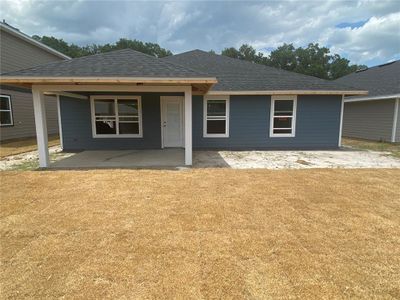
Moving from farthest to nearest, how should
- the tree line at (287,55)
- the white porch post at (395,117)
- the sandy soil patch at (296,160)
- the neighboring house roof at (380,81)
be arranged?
the tree line at (287,55), the neighboring house roof at (380,81), the white porch post at (395,117), the sandy soil patch at (296,160)

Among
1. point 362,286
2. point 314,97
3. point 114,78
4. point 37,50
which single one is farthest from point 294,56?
point 362,286

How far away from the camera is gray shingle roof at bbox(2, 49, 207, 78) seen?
6.04 metres

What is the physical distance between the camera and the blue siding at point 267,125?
10.2 meters

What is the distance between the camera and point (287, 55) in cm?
4091

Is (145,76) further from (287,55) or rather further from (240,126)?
(287,55)

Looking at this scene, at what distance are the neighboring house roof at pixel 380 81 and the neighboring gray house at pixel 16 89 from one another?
18.2 meters

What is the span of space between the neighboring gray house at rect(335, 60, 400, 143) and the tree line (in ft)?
82.7

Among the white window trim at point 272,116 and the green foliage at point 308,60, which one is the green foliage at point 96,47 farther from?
the white window trim at point 272,116

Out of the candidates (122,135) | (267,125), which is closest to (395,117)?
(267,125)

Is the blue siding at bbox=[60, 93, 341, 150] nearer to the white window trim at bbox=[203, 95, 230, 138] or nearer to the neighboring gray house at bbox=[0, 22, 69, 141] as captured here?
the white window trim at bbox=[203, 95, 230, 138]

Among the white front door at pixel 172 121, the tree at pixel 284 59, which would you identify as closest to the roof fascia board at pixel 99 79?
the white front door at pixel 172 121

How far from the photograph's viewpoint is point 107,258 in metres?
2.53

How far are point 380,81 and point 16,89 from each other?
20.7 metres

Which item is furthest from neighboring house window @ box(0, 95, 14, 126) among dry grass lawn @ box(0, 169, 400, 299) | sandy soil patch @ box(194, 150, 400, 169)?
sandy soil patch @ box(194, 150, 400, 169)
